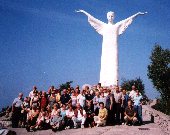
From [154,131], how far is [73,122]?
319cm

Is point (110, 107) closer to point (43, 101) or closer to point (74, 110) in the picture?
point (74, 110)

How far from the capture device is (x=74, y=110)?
8.48 m

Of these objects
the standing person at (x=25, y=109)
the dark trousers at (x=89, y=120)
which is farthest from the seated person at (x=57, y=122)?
the standing person at (x=25, y=109)

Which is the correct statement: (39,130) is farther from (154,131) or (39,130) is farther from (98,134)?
(154,131)

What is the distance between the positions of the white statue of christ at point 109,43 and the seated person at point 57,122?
1025 cm

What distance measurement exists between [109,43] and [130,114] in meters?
11.3

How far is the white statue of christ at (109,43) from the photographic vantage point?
1798cm

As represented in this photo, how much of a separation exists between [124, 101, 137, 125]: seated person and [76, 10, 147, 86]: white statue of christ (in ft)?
30.6

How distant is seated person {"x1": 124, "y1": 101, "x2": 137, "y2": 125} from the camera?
8133 mm

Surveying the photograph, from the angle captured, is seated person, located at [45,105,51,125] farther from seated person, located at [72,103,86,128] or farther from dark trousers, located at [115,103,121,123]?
dark trousers, located at [115,103,121,123]

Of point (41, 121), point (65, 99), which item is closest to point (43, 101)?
point (65, 99)

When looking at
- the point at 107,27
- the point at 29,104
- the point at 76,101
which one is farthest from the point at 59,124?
the point at 107,27

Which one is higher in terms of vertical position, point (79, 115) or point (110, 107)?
point (110, 107)

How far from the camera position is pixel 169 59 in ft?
57.4
